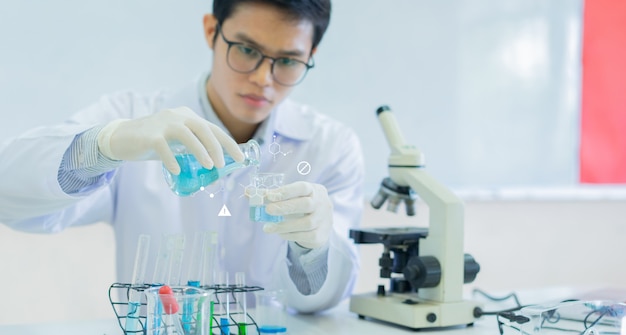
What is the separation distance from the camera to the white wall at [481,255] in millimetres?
2555

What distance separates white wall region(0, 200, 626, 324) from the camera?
8.38 feet

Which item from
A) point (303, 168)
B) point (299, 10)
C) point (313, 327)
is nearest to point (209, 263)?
point (313, 327)

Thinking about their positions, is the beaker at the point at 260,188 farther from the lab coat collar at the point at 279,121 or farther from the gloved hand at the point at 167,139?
the lab coat collar at the point at 279,121

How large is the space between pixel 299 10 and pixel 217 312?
92 cm

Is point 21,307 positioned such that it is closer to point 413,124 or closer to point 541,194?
point 413,124

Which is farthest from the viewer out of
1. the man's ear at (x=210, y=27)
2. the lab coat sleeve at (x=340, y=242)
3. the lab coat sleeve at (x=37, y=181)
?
the man's ear at (x=210, y=27)

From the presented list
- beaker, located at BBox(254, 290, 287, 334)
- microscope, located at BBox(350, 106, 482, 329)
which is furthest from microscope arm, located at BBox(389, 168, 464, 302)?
beaker, located at BBox(254, 290, 287, 334)

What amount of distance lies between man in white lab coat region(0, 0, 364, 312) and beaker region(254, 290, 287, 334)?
0.46 ft

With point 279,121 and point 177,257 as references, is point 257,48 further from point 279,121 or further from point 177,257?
point 177,257

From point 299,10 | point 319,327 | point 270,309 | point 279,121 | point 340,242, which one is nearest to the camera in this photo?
point 270,309

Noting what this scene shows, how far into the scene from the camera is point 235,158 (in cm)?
146

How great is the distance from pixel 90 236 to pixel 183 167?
1.36 metres

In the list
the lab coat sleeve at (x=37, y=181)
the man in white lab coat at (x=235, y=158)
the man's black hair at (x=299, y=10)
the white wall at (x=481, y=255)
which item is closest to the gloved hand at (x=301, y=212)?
the man in white lab coat at (x=235, y=158)

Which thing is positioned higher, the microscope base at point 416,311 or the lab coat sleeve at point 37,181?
the lab coat sleeve at point 37,181
